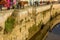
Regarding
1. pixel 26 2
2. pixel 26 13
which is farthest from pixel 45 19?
pixel 26 13

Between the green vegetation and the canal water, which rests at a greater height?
the green vegetation

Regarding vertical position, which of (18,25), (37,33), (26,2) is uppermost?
(26,2)

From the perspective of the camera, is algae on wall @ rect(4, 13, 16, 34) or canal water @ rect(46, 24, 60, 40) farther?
canal water @ rect(46, 24, 60, 40)

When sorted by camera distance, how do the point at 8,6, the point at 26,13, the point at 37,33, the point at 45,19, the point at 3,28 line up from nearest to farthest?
the point at 3,28 < the point at 8,6 < the point at 26,13 < the point at 37,33 < the point at 45,19

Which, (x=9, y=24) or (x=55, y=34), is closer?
(x=9, y=24)

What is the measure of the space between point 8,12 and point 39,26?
1.00 meters

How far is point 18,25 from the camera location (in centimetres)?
237

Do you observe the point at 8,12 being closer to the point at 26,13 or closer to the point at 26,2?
the point at 26,13

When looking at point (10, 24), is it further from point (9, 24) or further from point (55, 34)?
point (55, 34)

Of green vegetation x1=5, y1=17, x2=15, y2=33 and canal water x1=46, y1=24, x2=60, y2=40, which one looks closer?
green vegetation x1=5, y1=17, x2=15, y2=33

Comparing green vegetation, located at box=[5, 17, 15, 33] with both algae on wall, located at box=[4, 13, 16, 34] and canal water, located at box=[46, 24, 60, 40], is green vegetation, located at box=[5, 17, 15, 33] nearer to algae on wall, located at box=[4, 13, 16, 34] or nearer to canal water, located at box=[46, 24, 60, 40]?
algae on wall, located at box=[4, 13, 16, 34]

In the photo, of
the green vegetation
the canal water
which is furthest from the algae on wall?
the canal water

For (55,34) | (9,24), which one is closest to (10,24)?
(9,24)

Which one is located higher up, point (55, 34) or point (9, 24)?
point (9, 24)
